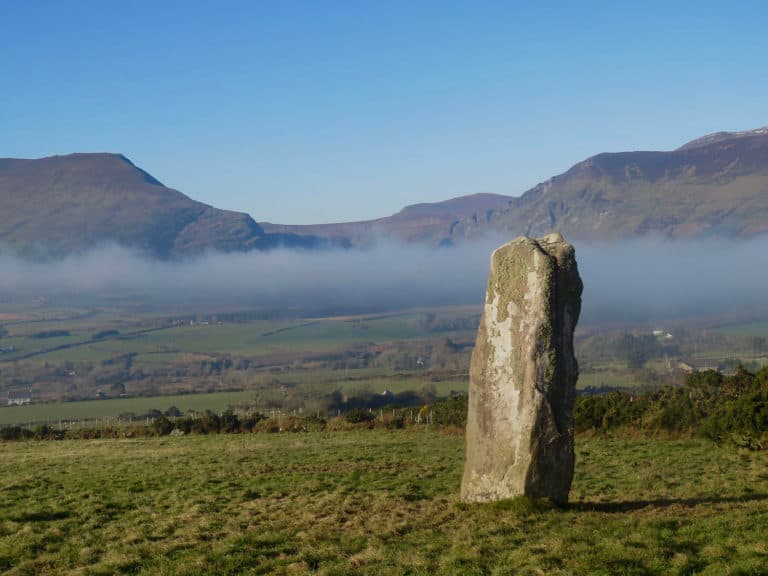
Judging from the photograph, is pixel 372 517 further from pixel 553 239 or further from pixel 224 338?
pixel 224 338

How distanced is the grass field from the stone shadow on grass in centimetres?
4

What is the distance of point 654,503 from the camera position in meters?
15.6

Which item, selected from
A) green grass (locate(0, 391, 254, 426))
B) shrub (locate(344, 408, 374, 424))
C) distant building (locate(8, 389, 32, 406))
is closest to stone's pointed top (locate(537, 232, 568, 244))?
shrub (locate(344, 408, 374, 424))

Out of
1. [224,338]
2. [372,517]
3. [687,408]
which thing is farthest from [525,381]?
[224,338]

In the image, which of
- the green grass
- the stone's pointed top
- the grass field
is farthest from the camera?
the green grass

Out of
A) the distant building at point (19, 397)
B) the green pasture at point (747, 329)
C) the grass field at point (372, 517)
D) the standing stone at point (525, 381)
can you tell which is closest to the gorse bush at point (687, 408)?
the grass field at point (372, 517)

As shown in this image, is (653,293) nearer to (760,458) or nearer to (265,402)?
(265,402)

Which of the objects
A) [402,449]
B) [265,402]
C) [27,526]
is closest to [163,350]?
[265,402]

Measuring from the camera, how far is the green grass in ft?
228

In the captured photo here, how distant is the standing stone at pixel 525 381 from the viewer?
14531mm

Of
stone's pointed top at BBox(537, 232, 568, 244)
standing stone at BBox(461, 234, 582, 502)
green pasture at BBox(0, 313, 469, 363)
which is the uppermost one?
stone's pointed top at BBox(537, 232, 568, 244)

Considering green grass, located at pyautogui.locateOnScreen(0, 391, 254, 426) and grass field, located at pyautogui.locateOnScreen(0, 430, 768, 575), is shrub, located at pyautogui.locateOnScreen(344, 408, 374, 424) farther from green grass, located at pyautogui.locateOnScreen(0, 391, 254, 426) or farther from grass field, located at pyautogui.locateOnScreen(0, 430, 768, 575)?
green grass, located at pyautogui.locateOnScreen(0, 391, 254, 426)

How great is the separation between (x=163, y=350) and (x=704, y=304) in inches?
4052

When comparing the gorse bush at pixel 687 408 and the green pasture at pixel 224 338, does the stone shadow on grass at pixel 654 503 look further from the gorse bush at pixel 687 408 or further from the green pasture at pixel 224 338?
the green pasture at pixel 224 338
